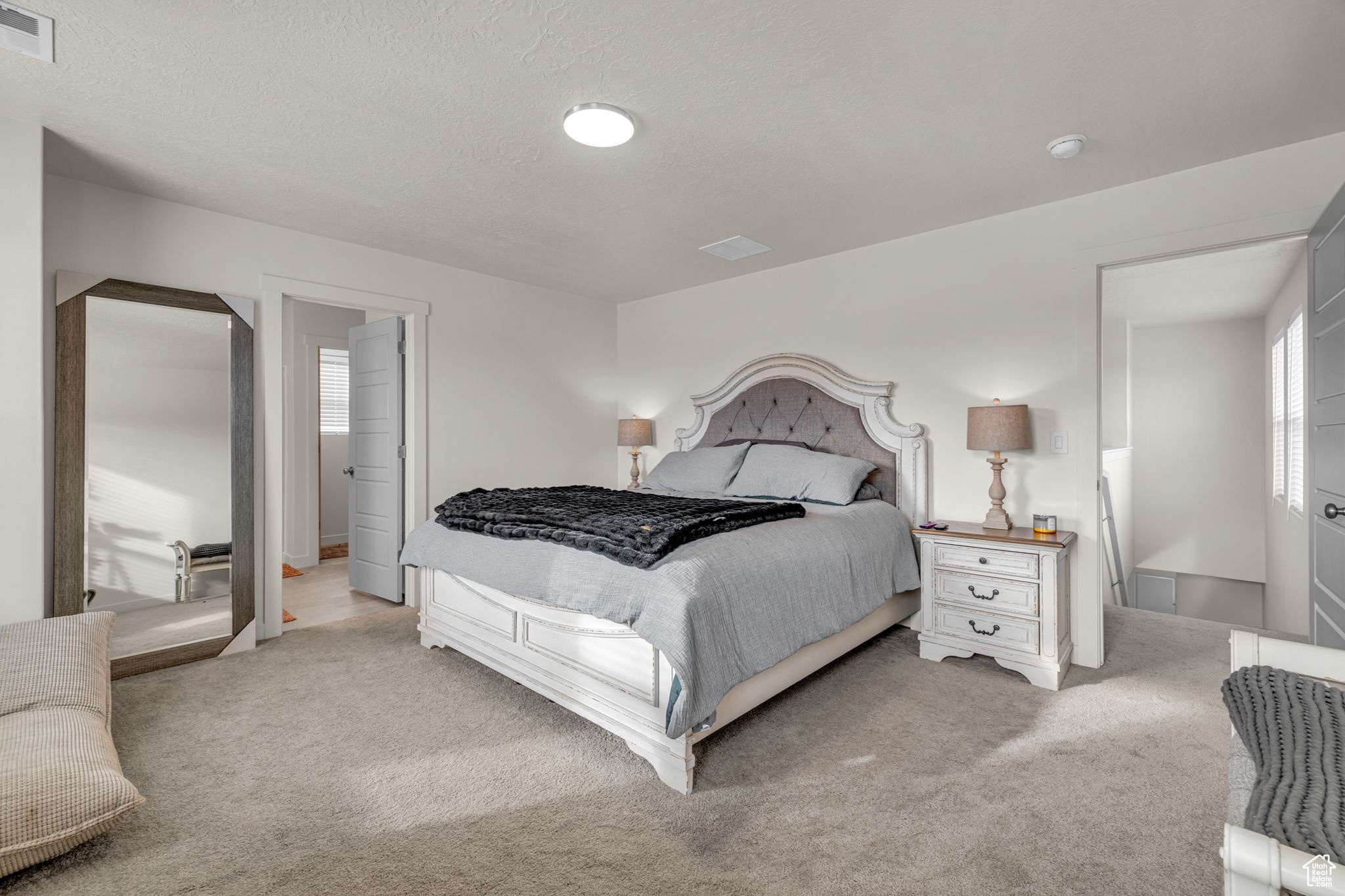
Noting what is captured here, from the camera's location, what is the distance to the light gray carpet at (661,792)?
1559 millimetres

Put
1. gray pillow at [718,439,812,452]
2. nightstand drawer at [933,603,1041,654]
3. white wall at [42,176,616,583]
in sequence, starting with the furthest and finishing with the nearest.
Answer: gray pillow at [718,439,812,452]
white wall at [42,176,616,583]
nightstand drawer at [933,603,1041,654]

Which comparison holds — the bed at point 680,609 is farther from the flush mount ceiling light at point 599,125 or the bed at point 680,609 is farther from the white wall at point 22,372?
the flush mount ceiling light at point 599,125

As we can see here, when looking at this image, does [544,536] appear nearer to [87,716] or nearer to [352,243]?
[87,716]

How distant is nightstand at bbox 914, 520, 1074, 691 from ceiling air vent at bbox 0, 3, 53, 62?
3.79m

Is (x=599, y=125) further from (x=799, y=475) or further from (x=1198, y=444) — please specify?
(x=1198, y=444)

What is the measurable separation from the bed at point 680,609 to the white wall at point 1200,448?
13.4 feet

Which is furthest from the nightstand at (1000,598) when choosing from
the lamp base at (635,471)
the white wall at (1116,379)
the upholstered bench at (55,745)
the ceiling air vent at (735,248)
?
the white wall at (1116,379)

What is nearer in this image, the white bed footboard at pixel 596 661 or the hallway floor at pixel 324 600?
the white bed footboard at pixel 596 661

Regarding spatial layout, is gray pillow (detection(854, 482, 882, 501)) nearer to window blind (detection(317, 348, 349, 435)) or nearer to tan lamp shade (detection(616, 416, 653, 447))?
tan lamp shade (detection(616, 416, 653, 447))

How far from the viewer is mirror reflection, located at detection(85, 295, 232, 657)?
287cm

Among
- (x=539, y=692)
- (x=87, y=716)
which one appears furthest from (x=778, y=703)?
(x=87, y=716)

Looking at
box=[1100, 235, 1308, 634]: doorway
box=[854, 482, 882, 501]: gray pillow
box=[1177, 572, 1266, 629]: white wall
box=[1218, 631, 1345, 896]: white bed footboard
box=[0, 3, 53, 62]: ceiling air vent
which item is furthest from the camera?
box=[1177, 572, 1266, 629]: white wall

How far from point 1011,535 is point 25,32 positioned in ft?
13.4

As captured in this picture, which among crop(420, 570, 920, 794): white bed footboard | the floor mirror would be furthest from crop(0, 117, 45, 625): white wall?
crop(420, 570, 920, 794): white bed footboard
